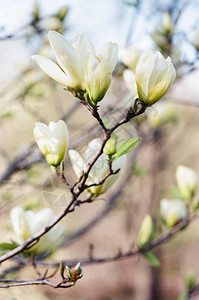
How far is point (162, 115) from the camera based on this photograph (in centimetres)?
174

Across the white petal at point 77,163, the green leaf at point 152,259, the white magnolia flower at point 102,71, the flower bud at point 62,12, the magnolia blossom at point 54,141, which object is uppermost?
the flower bud at point 62,12

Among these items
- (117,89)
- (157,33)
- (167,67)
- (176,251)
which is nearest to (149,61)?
(167,67)

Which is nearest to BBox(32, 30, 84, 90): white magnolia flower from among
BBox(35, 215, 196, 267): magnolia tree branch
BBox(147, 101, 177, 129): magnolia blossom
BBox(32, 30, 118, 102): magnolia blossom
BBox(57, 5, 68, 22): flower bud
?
BBox(32, 30, 118, 102): magnolia blossom

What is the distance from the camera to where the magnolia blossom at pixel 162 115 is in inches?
65.8

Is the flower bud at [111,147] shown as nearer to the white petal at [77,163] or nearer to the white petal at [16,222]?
the white petal at [77,163]

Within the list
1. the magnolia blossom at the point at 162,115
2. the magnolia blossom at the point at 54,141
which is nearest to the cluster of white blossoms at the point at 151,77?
the magnolia blossom at the point at 54,141

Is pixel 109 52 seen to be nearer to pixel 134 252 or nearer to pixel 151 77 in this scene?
pixel 151 77

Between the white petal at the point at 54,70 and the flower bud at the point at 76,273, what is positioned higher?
the white petal at the point at 54,70

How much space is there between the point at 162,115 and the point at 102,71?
1.31 m

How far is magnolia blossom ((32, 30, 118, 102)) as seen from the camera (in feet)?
1.53

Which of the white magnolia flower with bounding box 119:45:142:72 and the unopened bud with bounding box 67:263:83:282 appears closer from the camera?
the unopened bud with bounding box 67:263:83:282

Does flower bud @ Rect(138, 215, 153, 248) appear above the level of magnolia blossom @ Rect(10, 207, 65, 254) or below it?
below

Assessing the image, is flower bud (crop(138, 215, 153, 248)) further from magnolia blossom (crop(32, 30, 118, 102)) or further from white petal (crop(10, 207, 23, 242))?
magnolia blossom (crop(32, 30, 118, 102))

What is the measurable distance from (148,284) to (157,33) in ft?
9.23
